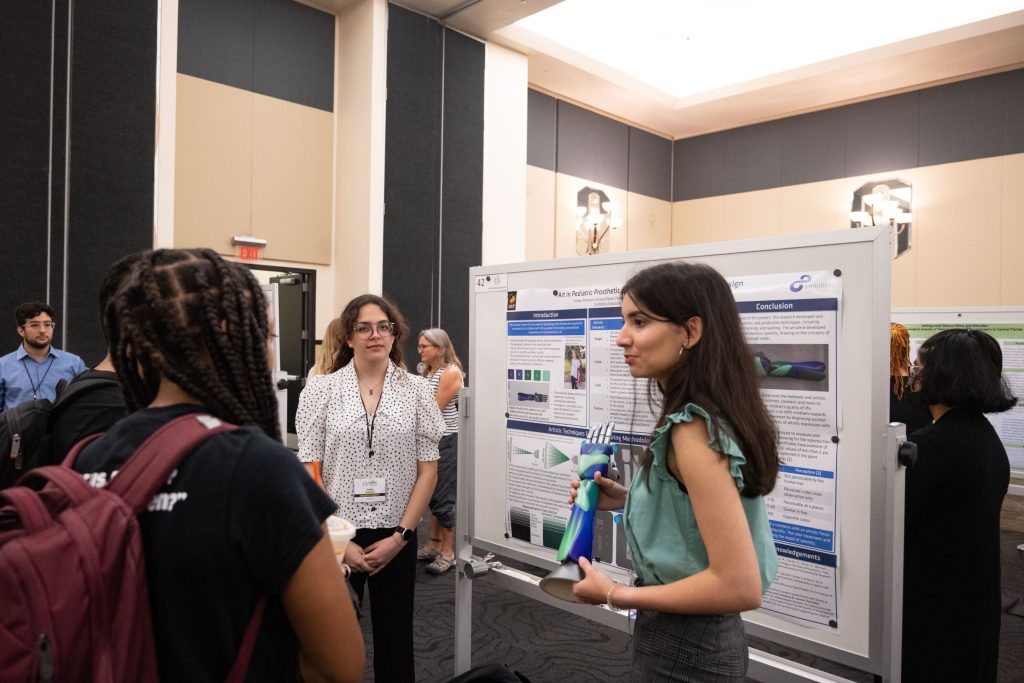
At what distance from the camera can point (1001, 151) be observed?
25.2ft

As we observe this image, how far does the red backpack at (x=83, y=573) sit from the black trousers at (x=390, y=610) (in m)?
1.33

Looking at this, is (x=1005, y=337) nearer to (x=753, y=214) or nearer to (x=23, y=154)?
(x=753, y=214)

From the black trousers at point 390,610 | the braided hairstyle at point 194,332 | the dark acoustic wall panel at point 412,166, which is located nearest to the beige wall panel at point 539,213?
Answer: the dark acoustic wall panel at point 412,166

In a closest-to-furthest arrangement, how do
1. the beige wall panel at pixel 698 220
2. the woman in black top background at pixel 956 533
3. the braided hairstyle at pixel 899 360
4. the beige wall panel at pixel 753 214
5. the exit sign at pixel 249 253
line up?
1. the woman in black top background at pixel 956 533
2. the braided hairstyle at pixel 899 360
3. the exit sign at pixel 249 253
4. the beige wall panel at pixel 753 214
5. the beige wall panel at pixel 698 220

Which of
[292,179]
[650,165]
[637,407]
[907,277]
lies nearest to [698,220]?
[650,165]

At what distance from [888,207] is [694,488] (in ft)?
28.3

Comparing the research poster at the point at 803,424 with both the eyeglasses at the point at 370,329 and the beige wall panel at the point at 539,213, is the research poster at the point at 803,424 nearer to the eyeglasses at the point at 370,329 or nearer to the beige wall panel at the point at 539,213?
the eyeglasses at the point at 370,329

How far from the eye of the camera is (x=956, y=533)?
1921 mm

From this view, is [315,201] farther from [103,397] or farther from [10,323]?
[103,397]

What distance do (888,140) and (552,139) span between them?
4195 mm

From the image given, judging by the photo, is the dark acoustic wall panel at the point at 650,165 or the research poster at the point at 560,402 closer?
the research poster at the point at 560,402

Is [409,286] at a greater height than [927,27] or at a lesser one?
lesser

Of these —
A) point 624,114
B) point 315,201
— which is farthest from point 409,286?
point 624,114

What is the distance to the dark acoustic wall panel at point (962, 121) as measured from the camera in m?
7.75
